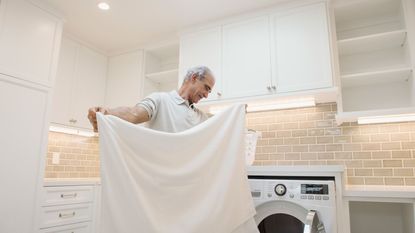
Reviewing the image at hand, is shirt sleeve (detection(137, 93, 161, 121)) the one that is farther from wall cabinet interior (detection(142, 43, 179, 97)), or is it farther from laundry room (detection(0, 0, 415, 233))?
wall cabinet interior (detection(142, 43, 179, 97))

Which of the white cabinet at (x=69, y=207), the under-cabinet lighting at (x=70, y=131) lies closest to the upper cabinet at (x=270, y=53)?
the under-cabinet lighting at (x=70, y=131)

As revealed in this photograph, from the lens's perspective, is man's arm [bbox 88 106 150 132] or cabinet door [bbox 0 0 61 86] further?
cabinet door [bbox 0 0 61 86]

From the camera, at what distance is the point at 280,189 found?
168cm

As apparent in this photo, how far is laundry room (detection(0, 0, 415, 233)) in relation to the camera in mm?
1389

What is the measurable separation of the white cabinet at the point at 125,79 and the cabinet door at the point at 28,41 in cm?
82

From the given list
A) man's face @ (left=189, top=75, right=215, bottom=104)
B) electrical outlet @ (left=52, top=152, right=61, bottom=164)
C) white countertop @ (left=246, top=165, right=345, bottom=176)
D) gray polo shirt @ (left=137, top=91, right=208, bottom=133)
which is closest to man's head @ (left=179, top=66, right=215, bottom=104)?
man's face @ (left=189, top=75, right=215, bottom=104)

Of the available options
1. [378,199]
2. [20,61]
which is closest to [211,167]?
[378,199]

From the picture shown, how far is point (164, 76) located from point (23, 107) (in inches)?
55.0

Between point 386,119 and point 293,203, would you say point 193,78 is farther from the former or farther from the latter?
A: point 386,119

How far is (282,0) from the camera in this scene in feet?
7.66

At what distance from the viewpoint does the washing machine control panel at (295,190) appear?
158 cm

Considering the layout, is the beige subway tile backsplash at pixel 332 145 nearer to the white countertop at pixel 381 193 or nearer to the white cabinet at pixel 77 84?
the white cabinet at pixel 77 84

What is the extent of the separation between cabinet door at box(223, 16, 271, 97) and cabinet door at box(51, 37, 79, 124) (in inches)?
61.4

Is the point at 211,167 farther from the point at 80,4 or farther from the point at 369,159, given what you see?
the point at 80,4
